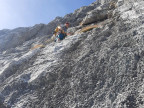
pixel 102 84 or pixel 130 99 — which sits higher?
pixel 102 84

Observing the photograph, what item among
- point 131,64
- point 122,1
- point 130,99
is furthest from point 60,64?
point 122,1

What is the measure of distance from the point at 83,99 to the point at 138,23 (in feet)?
19.6

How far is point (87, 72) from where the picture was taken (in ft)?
28.7

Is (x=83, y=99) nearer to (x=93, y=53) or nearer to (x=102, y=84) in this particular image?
(x=102, y=84)

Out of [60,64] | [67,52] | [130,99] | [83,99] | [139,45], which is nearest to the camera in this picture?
[130,99]

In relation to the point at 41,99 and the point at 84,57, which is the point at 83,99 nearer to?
the point at 41,99

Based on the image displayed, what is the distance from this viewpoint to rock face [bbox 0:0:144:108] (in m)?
7.27

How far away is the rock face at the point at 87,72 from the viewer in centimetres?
727

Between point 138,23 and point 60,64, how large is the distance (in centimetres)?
523

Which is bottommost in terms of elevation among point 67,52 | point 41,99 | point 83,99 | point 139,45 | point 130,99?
point 130,99

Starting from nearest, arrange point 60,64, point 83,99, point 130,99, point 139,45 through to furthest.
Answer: point 130,99 → point 83,99 → point 139,45 → point 60,64

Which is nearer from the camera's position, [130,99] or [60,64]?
[130,99]

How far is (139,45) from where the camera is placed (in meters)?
8.84

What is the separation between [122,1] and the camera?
16.0 metres
